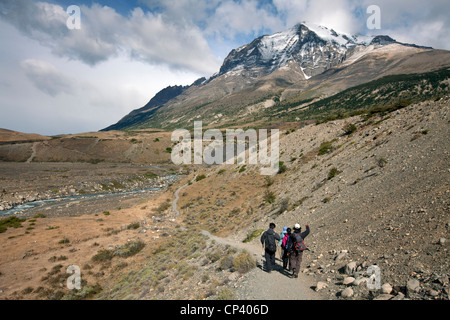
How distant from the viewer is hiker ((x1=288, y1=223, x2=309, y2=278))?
9.13 meters

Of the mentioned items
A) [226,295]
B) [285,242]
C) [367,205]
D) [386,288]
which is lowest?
[226,295]

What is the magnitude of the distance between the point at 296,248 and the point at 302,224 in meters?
6.21

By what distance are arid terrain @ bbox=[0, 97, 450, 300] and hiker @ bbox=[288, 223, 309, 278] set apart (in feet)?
1.88

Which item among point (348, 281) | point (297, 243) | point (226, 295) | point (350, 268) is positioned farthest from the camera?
point (297, 243)

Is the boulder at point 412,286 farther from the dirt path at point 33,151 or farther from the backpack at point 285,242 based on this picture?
the dirt path at point 33,151

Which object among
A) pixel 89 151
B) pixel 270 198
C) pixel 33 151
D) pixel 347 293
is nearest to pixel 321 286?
pixel 347 293

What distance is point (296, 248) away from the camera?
30.1 feet

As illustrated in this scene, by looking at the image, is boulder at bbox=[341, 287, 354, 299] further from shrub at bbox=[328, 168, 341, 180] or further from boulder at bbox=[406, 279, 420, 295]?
shrub at bbox=[328, 168, 341, 180]

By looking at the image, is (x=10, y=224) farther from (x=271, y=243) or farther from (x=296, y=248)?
(x=296, y=248)

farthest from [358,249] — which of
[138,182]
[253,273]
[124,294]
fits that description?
[138,182]

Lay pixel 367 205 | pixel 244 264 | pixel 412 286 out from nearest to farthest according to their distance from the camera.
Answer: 1. pixel 412 286
2. pixel 244 264
3. pixel 367 205
